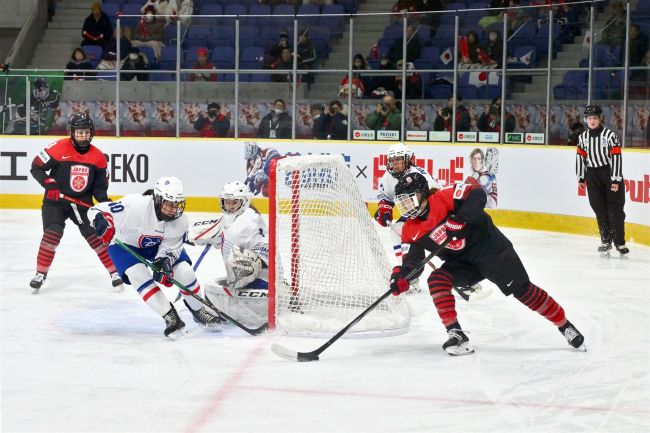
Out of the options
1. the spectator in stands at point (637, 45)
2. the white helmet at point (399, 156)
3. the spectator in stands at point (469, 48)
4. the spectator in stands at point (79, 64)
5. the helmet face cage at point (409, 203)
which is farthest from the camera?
the spectator in stands at point (79, 64)

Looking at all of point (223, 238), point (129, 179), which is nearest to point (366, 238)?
point (223, 238)

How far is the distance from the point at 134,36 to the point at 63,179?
16.0ft

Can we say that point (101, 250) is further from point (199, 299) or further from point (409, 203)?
point (409, 203)

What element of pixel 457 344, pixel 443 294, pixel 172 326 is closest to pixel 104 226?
pixel 172 326

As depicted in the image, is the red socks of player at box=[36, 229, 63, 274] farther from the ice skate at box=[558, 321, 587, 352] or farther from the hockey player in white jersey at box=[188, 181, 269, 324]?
the ice skate at box=[558, 321, 587, 352]

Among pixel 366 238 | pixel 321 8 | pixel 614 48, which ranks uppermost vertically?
pixel 321 8

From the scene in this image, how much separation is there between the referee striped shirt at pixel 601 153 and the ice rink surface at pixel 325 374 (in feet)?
5.93

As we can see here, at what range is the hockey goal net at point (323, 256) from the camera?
5.21 m

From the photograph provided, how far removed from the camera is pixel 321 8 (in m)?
12.0

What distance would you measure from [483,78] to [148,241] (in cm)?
564

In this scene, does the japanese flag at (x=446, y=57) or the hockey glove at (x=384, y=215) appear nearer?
the hockey glove at (x=384, y=215)

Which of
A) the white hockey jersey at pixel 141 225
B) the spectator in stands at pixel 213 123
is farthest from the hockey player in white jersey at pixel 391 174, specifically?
the spectator in stands at pixel 213 123

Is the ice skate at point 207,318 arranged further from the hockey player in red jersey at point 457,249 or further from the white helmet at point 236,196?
the hockey player in red jersey at point 457,249

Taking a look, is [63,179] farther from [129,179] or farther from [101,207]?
[129,179]
